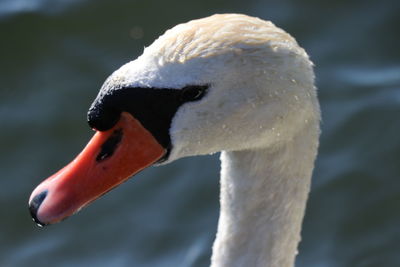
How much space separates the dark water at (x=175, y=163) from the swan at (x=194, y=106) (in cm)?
268

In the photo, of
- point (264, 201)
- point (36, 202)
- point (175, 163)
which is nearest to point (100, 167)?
point (36, 202)

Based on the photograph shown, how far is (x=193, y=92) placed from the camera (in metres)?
3.73

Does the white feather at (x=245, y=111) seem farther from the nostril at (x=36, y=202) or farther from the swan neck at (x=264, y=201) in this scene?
the nostril at (x=36, y=202)

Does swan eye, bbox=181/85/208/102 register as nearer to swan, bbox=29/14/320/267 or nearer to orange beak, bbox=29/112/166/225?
swan, bbox=29/14/320/267

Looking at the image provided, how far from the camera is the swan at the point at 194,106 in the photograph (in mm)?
3703

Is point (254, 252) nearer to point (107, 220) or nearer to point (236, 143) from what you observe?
point (236, 143)

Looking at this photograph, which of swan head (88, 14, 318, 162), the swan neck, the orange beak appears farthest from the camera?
the swan neck

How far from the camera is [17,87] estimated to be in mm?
7570

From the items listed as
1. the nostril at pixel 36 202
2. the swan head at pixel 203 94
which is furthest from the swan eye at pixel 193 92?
the nostril at pixel 36 202

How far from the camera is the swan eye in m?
3.70

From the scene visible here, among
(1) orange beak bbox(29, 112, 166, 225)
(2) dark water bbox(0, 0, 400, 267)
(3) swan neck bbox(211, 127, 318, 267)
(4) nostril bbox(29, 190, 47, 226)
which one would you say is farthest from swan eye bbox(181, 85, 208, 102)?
(2) dark water bbox(0, 0, 400, 267)

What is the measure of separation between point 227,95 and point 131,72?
43cm

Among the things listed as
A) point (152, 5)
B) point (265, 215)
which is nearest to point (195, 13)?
point (152, 5)

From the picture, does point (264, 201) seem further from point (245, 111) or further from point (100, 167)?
point (100, 167)
